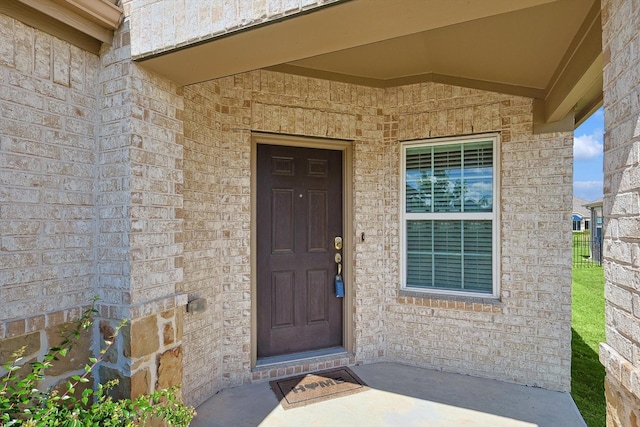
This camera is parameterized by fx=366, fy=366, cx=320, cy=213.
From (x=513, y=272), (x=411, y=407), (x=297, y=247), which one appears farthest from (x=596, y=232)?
(x=297, y=247)

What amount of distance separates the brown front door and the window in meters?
0.76

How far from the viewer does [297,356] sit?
3.41m

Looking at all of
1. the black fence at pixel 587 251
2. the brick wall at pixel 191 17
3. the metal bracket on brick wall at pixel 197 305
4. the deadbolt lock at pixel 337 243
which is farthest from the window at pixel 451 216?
the black fence at pixel 587 251

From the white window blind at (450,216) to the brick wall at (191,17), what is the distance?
2.38 meters

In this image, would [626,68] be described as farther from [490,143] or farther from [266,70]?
[266,70]

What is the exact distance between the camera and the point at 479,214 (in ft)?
11.3

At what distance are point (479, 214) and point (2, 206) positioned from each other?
11.2 feet

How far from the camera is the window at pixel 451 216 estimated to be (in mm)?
3430

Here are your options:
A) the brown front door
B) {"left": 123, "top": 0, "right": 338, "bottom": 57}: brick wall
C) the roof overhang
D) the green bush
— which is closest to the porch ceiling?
{"left": 123, "top": 0, "right": 338, "bottom": 57}: brick wall

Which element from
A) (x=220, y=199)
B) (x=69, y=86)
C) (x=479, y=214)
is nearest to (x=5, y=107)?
(x=69, y=86)

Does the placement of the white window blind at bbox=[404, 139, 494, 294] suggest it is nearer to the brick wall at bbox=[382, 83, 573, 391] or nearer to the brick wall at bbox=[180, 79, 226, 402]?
the brick wall at bbox=[382, 83, 573, 391]

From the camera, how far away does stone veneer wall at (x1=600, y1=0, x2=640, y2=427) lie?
1.17 meters

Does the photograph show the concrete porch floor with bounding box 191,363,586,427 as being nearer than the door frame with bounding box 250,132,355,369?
Yes

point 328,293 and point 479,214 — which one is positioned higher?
point 479,214
